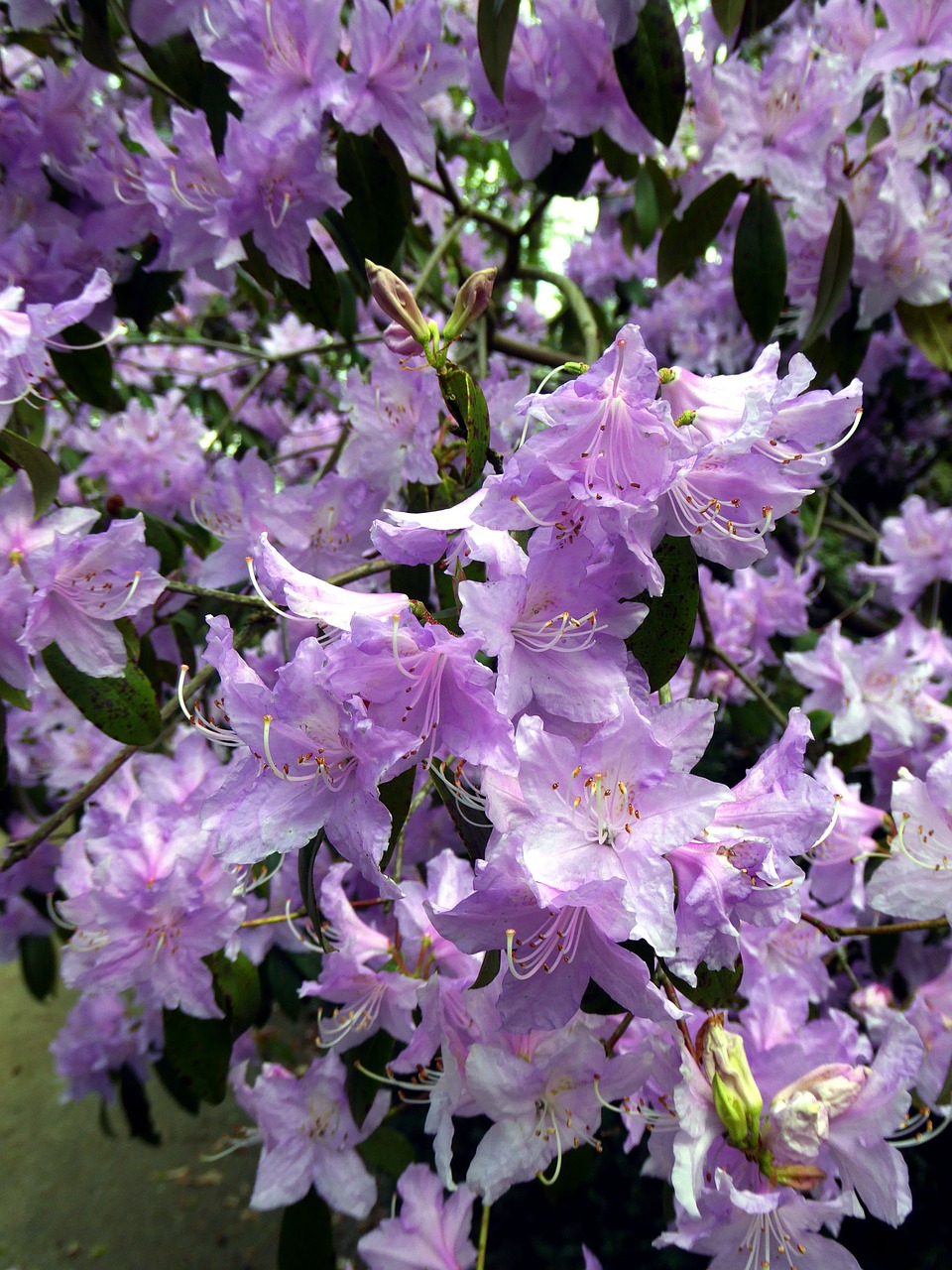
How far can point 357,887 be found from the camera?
1.62 metres

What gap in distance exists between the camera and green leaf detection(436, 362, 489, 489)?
29.9 inches

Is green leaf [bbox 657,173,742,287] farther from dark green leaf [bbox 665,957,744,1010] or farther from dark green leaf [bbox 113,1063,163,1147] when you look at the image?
dark green leaf [bbox 113,1063,163,1147]

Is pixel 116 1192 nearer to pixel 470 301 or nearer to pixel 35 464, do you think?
pixel 35 464

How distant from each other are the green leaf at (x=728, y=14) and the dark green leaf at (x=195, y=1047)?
55.8 inches

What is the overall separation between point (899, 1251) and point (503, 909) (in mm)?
2379

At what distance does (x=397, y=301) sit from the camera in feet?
2.65

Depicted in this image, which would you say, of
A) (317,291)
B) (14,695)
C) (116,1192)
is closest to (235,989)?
(14,695)

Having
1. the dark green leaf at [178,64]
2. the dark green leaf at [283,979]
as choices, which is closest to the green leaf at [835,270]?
the dark green leaf at [178,64]

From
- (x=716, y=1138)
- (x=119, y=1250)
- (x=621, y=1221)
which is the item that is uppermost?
(x=716, y=1138)

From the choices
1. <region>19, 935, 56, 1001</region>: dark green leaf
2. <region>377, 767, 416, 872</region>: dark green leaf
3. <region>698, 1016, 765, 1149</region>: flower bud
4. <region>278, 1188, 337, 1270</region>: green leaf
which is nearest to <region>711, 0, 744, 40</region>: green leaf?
<region>377, 767, 416, 872</region>: dark green leaf

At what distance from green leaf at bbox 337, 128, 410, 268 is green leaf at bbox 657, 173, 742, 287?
18.3 inches

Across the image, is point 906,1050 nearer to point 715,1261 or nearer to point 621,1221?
point 715,1261

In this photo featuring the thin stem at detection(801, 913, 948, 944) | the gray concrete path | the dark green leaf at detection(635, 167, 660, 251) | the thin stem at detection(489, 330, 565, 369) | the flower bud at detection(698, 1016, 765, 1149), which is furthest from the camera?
the gray concrete path

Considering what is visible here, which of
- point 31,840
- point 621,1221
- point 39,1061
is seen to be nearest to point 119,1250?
point 39,1061
